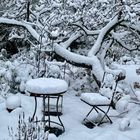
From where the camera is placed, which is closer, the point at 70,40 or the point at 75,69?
the point at 70,40

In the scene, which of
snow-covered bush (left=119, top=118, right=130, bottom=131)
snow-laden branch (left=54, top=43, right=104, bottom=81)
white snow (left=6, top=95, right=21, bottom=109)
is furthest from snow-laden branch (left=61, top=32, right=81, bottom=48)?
snow-covered bush (left=119, top=118, right=130, bottom=131)

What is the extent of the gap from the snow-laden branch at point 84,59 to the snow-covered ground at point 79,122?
0.82 metres

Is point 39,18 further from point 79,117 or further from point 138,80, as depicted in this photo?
point 79,117

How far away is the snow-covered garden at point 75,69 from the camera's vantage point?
21.5 feet

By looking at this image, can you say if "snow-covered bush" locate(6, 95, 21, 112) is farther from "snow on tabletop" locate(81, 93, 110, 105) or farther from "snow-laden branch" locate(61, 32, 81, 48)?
"snow-laden branch" locate(61, 32, 81, 48)

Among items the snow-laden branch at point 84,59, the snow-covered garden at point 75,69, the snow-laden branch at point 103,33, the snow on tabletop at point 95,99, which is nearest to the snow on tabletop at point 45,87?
the snow-covered garden at point 75,69

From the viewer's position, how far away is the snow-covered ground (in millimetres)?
6145

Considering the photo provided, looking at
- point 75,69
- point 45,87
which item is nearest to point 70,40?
point 75,69

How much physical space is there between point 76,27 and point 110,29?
1.24 meters

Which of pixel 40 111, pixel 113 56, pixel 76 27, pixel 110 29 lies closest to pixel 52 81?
pixel 40 111

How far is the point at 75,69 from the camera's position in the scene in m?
10.0

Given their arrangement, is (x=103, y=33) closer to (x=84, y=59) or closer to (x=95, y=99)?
(x=84, y=59)

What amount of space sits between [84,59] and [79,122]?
7.01ft

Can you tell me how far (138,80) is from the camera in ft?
33.1
